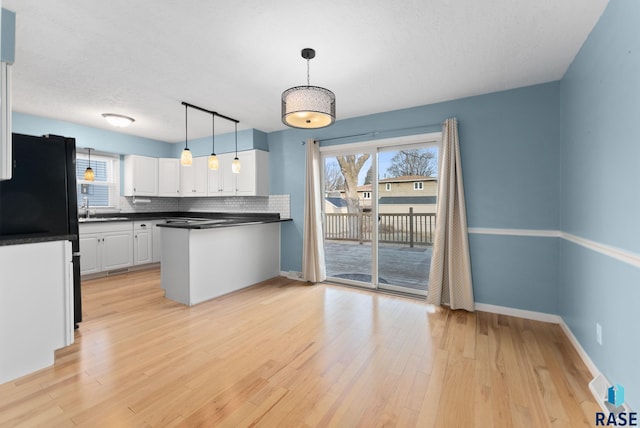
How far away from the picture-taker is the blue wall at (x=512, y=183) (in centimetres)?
311

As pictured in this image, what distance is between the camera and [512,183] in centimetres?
328

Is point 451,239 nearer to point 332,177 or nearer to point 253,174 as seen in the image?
point 332,177

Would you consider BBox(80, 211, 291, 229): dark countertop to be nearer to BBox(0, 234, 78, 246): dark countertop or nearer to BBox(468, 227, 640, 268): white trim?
BBox(0, 234, 78, 246): dark countertop

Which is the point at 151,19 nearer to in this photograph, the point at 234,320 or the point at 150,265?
the point at 234,320

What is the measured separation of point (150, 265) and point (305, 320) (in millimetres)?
3886

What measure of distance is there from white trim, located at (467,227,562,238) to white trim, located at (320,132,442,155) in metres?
1.19

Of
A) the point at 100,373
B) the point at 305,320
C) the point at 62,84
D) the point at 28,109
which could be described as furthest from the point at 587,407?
the point at 28,109

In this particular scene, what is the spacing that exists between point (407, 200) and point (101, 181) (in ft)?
17.4

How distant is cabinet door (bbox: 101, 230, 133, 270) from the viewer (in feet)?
15.8

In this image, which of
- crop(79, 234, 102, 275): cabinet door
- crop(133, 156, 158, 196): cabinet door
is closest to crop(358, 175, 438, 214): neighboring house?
crop(133, 156, 158, 196): cabinet door

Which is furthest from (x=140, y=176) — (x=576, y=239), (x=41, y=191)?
(x=576, y=239)

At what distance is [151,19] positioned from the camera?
7.04 feet

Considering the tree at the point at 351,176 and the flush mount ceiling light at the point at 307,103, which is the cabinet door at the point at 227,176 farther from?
the flush mount ceiling light at the point at 307,103

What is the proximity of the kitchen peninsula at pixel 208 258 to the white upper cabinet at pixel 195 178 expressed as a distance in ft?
5.87
